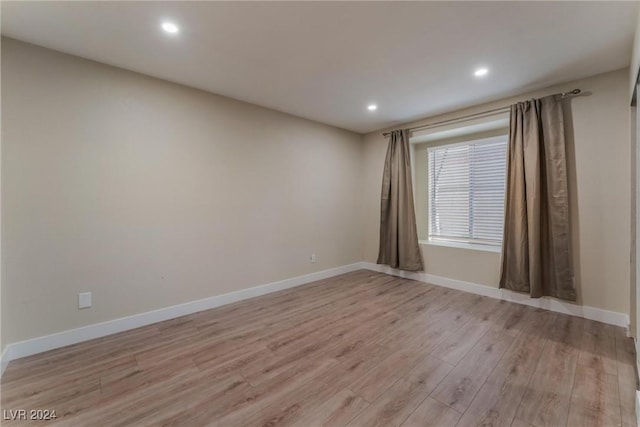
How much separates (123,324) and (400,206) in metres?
3.79

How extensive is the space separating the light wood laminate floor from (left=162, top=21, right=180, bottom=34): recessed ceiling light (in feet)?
8.32

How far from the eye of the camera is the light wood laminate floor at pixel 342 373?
59.9 inches

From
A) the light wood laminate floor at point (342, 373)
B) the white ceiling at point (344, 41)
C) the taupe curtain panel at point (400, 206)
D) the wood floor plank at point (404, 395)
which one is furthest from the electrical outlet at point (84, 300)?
the taupe curtain panel at point (400, 206)

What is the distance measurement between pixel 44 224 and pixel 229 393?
206 centimetres

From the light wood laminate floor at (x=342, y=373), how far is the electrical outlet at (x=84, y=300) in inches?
13.2

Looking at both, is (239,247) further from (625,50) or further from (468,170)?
(625,50)

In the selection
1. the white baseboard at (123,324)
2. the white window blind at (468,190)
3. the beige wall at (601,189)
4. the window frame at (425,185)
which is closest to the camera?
the white baseboard at (123,324)

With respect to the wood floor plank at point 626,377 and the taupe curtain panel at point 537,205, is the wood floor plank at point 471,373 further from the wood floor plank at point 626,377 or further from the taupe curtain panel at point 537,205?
the taupe curtain panel at point 537,205

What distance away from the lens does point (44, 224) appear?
7.18ft

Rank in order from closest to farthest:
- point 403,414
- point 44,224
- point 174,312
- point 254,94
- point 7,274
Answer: point 403,414 < point 7,274 < point 44,224 < point 174,312 < point 254,94

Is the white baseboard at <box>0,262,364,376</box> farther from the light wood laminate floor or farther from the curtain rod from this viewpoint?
the curtain rod

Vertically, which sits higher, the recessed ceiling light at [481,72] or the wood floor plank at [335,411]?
the recessed ceiling light at [481,72]

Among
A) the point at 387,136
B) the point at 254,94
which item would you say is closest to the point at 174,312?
the point at 254,94

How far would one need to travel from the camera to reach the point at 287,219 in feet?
Answer: 12.7
